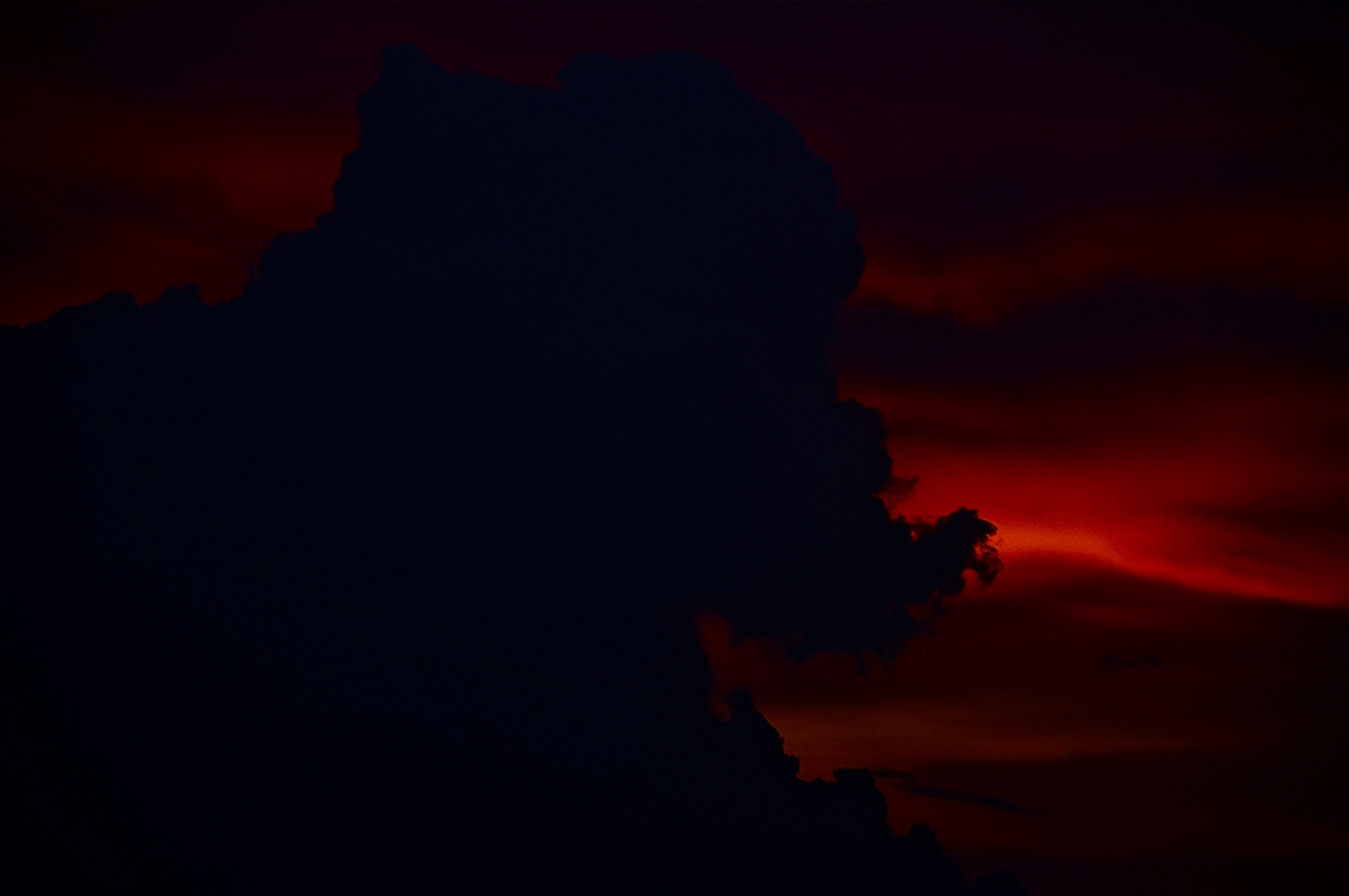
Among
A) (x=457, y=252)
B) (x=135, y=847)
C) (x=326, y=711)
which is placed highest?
(x=457, y=252)

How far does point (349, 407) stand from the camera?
45.2m

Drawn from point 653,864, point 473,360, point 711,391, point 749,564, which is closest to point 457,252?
point 473,360

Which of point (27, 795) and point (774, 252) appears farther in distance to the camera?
point (774, 252)

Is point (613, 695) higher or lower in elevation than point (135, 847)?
higher

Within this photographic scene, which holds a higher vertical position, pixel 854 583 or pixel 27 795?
pixel 854 583

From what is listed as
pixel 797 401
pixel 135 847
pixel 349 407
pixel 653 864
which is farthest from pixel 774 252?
pixel 135 847

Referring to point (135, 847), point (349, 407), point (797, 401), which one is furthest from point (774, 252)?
point (135, 847)

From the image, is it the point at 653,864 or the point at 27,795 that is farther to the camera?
the point at 653,864

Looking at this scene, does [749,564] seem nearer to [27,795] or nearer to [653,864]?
[653,864]

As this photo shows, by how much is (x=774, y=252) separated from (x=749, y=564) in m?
8.47

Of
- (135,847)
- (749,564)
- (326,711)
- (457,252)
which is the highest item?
(457,252)

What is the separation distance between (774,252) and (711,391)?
4105 mm

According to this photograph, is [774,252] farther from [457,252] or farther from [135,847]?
[135,847]

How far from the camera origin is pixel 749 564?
46.0 metres
